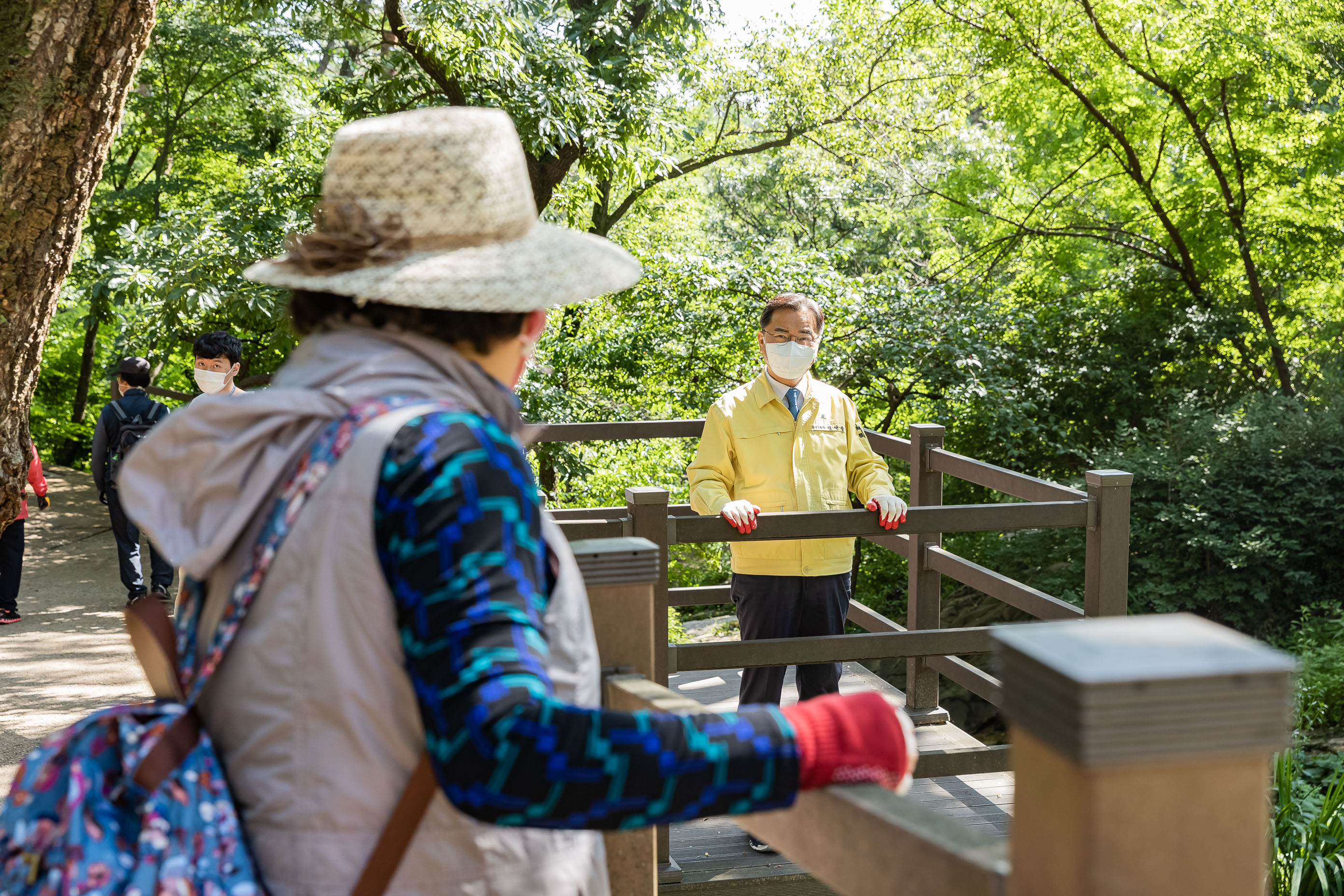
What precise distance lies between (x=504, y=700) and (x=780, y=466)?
3151mm

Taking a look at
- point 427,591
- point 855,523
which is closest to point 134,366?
point 855,523

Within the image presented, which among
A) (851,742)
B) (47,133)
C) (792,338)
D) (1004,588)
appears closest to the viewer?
(851,742)

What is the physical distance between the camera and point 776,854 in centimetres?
406

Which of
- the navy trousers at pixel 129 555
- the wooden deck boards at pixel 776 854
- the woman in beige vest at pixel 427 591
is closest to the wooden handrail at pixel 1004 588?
the wooden deck boards at pixel 776 854

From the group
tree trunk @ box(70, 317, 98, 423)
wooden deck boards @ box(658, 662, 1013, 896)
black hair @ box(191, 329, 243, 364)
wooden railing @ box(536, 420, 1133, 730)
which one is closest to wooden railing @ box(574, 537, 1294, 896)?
wooden railing @ box(536, 420, 1133, 730)

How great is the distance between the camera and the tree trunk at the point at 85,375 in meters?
17.4

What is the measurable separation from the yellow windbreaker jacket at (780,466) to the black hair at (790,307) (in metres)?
0.25

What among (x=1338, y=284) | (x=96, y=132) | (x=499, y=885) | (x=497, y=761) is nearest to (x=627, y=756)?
(x=497, y=761)

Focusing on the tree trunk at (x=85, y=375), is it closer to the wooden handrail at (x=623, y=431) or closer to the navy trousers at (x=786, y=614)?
the wooden handrail at (x=623, y=431)

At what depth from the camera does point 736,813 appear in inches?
41.4

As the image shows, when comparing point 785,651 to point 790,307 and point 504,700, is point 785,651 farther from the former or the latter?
point 504,700

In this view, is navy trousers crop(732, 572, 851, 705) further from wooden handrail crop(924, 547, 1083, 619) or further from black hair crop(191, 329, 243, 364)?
black hair crop(191, 329, 243, 364)

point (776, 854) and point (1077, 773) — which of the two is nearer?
point (1077, 773)

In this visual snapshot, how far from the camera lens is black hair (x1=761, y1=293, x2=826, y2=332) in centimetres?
426
